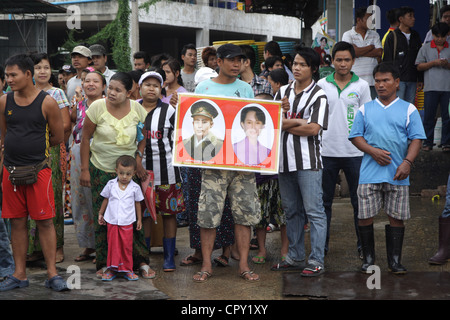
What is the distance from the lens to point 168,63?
7.06 m

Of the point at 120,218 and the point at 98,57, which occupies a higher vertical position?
the point at 98,57

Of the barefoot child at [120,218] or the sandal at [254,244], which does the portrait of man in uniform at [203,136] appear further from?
the sandal at [254,244]

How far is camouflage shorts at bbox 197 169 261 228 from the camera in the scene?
5.61 metres

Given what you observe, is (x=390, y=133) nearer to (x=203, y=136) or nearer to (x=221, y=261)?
(x=203, y=136)

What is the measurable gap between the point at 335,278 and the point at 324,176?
3.82ft

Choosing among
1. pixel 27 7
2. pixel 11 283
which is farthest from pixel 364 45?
pixel 27 7

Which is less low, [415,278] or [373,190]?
[373,190]

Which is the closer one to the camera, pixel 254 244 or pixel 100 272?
pixel 100 272

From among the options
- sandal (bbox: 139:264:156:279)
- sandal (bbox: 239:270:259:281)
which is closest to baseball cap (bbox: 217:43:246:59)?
sandal (bbox: 239:270:259:281)

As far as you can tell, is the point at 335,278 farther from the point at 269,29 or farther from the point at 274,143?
the point at 269,29

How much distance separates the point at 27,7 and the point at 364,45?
63.3 ft

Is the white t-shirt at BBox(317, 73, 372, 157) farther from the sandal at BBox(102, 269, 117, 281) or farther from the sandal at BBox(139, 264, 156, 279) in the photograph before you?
the sandal at BBox(102, 269, 117, 281)

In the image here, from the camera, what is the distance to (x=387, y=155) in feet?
18.2
